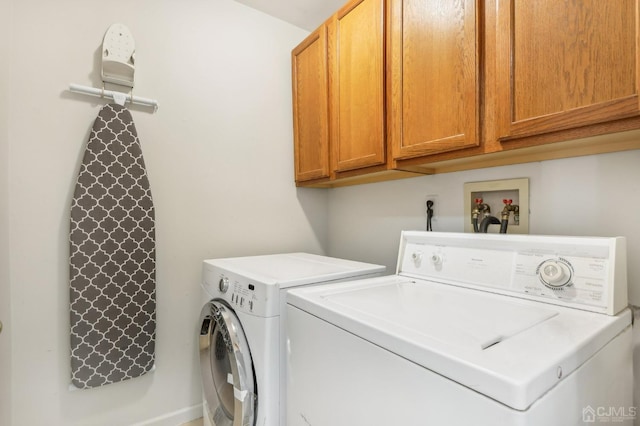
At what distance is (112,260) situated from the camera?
1.47m

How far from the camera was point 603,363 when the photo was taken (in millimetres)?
713

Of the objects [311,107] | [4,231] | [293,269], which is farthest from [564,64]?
[4,231]

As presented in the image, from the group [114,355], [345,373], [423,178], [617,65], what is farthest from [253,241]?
[617,65]

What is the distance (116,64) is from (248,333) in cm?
140

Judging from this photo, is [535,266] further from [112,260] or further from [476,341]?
[112,260]

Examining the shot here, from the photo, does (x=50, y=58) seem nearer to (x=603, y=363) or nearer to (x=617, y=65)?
(x=617, y=65)

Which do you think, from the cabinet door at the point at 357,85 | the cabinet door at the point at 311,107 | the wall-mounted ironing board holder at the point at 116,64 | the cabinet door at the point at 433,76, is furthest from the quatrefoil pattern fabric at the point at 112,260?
the cabinet door at the point at 433,76

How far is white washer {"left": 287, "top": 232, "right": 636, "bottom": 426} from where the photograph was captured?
21.4 inches

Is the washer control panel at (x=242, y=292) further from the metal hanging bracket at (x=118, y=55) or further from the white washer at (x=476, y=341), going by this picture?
the metal hanging bracket at (x=118, y=55)

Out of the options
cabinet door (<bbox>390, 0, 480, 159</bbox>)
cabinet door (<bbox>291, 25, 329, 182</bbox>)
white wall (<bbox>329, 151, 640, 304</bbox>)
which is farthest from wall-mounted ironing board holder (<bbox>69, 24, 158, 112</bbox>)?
white wall (<bbox>329, 151, 640, 304</bbox>)

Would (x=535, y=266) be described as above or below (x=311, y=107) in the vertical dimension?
below

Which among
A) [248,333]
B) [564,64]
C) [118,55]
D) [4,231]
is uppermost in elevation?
[118,55]

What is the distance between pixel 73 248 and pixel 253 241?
0.90 meters

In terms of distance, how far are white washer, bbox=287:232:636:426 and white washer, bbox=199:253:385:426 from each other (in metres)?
0.07
